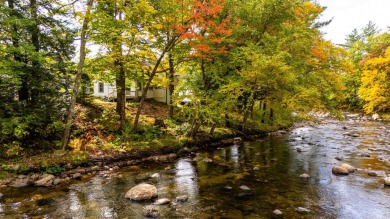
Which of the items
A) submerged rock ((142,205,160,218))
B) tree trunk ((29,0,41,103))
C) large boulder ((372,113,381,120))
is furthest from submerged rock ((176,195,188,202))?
large boulder ((372,113,381,120))

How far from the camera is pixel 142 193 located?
799cm

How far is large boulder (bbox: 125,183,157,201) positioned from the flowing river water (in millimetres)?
208

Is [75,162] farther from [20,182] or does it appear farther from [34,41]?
[34,41]

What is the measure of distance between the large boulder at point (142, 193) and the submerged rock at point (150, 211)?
62 cm

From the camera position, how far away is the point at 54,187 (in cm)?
910

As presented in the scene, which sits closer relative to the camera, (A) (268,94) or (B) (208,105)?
(B) (208,105)

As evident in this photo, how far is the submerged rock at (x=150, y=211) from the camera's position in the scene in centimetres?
680

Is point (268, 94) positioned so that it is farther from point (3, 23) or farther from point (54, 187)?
point (3, 23)

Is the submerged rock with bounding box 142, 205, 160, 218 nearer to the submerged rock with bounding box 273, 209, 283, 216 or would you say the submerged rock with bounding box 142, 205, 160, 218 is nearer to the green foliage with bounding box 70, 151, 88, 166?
the submerged rock with bounding box 273, 209, 283, 216

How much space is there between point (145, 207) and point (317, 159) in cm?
936

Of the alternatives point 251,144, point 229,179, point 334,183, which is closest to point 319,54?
point 251,144

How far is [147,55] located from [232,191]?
1001 centimetres

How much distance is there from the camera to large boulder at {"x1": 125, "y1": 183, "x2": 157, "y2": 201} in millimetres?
7887

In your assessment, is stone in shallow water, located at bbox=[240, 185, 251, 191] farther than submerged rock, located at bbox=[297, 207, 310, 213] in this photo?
Yes
